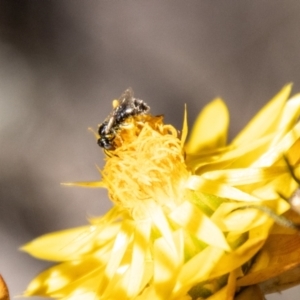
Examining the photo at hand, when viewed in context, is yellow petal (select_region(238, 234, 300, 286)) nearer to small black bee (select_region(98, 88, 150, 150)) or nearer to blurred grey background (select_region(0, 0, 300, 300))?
small black bee (select_region(98, 88, 150, 150))

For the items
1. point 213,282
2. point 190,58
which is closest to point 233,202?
point 213,282

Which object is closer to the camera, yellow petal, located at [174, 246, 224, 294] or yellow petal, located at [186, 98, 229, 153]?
yellow petal, located at [174, 246, 224, 294]

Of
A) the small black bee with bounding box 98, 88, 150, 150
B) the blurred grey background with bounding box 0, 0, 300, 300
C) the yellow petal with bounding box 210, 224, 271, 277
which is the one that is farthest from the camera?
the blurred grey background with bounding box 0, 0, 300, 300

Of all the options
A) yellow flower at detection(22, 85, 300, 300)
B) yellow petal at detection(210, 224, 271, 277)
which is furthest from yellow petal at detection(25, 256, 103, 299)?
yellow petal at detection(210, 224, 271, 277)

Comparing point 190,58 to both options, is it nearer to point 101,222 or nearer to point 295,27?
point 295,27

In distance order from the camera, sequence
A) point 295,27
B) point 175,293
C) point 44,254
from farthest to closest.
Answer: point 295,27
point 44,254
point 175,293

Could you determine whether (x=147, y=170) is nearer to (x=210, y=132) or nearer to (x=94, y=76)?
(x=210, y=132)

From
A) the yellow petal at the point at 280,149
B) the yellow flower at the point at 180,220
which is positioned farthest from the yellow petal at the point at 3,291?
the yellow petal at the point at 280,149
